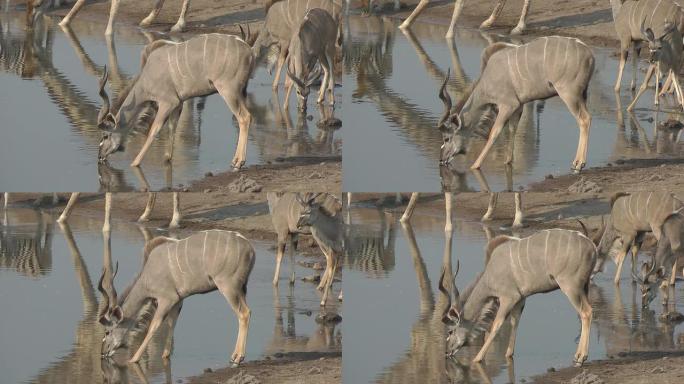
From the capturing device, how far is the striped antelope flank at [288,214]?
47.6ft

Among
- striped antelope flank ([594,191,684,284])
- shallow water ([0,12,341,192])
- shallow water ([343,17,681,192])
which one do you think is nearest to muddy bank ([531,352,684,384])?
striped antelope flank ([594,191,684,284])

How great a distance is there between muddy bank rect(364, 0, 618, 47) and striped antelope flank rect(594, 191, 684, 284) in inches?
88.3

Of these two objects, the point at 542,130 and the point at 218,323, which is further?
the point at 542,130

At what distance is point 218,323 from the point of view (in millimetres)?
14102

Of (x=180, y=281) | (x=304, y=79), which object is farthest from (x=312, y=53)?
(x=180, y=281)

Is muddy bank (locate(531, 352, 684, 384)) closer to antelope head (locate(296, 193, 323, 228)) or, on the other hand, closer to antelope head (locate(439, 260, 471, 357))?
antelope head (locate(439, 260, 471, 357))

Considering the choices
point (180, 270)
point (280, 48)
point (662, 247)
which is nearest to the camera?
point (180, 270)

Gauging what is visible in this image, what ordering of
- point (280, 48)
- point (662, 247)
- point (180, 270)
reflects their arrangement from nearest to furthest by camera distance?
point (180, 270) < point (662, 247) < point (280, 48)

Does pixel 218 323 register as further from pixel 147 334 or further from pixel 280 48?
pixel 280 48

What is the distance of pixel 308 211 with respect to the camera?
14359 mm

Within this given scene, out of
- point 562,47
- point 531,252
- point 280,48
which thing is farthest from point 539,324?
point 280,48

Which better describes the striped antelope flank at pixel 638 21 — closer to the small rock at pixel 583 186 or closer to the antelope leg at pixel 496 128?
the small rock at pixel 583 186

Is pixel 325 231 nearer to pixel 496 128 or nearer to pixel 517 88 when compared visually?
pixel 496 128

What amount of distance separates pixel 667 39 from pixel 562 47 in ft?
6.92
